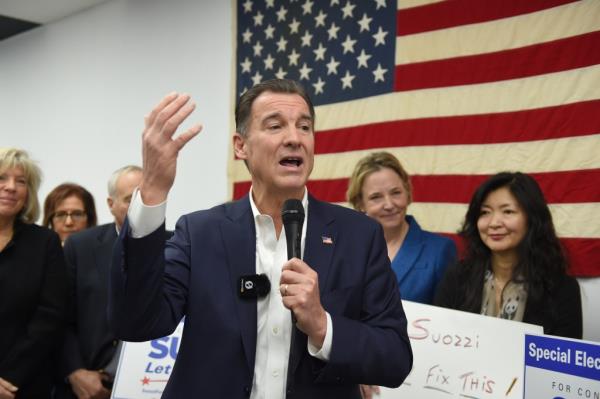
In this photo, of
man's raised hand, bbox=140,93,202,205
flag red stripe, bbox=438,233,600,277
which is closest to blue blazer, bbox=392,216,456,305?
flag red stripe, bbox=438,233,600,277

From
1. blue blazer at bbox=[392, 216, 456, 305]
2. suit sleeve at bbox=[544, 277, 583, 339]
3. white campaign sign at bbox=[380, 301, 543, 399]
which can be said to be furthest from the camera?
blue blazer at bbox=[392, 216, 456, 305]

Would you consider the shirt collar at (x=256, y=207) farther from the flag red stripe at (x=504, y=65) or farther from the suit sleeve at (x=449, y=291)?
the flag red stripe at (x=504, y=65)

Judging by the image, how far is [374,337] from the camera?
4.81 ft

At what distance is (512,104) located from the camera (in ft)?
11.2

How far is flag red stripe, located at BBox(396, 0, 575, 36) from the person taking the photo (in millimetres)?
3355

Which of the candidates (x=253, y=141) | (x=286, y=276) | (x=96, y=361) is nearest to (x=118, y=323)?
(x=286, y=276)

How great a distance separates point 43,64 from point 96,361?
5469 mm

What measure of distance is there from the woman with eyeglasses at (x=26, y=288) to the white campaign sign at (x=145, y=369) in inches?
16.9

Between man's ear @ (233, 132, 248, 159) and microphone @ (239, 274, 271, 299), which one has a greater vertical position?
man's ear @ (233, 132, 248, 159)

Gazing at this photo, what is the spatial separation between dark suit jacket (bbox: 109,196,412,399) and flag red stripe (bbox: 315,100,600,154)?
1883 mm

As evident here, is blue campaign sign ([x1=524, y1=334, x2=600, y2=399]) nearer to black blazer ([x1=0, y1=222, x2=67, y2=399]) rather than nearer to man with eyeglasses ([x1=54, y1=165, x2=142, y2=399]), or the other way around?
man with eyeglasses ([x1=54, y1=165, x2=142, y2=399])

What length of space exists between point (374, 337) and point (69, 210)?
317 centimetres

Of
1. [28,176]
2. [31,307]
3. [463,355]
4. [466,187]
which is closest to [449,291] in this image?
[463,355]

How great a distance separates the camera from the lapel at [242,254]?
1492mm
